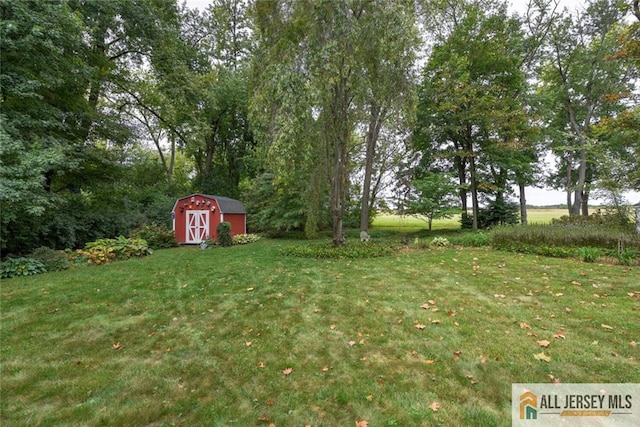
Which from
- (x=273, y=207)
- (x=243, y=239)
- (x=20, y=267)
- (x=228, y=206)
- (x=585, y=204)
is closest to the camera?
(x=20, y=267)

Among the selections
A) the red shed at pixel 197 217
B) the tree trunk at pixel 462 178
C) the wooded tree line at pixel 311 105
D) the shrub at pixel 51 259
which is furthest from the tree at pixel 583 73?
the shrub at pixel 51 259

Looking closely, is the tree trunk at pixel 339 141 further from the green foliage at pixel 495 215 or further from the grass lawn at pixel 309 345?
the green foliage at pixel 495 215

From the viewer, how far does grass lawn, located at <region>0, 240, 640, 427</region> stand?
2.48 meters

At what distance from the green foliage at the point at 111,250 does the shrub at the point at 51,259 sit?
0.64m

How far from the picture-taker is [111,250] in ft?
29.9

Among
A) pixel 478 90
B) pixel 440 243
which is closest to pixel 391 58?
pixel 440 243

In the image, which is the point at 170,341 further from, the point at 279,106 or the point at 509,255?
the point at 509,255

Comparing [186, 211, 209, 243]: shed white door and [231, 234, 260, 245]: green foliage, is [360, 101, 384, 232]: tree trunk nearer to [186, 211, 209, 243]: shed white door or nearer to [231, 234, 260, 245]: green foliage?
[231, 234, 260, 245]: green foliage

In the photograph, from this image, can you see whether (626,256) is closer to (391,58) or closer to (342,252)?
(342,252)

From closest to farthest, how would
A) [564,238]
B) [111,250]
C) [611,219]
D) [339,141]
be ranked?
[564,238] < [111,250] < [339,141] < [611,219]

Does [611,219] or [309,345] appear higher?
[611,219]

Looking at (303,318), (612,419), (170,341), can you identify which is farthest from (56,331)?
(612,419)

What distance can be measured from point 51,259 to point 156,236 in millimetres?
4966

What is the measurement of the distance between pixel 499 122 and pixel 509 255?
9.22 m
